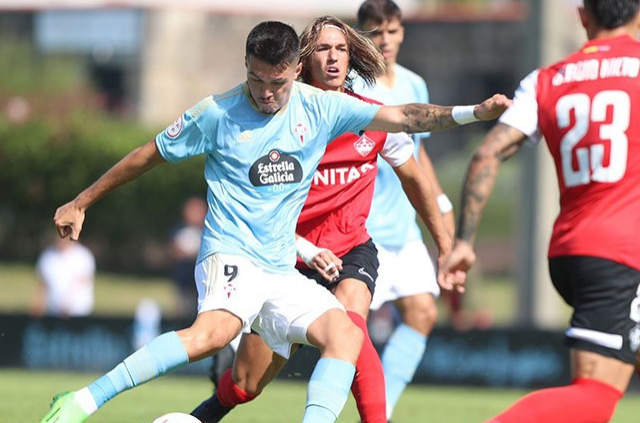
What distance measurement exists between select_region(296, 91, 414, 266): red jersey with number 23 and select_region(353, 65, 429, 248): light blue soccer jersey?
1.24 meters

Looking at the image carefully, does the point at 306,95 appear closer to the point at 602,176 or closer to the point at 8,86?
the point at 602,176

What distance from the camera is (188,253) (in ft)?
58.1

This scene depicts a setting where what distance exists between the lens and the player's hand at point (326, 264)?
21.7ft

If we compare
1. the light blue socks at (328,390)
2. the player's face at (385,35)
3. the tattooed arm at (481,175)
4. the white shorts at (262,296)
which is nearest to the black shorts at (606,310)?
the tattooed arm at (481,175)

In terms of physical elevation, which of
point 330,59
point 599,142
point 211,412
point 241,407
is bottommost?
point 241,407

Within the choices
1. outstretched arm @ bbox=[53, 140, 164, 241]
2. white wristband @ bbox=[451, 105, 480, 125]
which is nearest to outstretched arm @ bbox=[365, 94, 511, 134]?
white wristband @ bbox=[451, 105, 480, 125]

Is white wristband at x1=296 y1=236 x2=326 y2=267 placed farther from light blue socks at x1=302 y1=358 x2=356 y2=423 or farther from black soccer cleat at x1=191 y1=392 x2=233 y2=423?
black soccer cleat at x1=191 y1=392 x2=233 y2=423

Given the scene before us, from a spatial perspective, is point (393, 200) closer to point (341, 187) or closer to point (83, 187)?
point (341, 187)

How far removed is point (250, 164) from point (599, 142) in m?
→ 1.62

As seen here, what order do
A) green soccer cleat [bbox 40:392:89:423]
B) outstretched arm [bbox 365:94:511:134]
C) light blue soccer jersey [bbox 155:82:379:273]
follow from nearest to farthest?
1. green soccer cleat [bbox 40:392:89:423]
2. outstretched arm [bbox 365:94:511:134]
3. light blue soccer jersey [bbox 155:82:379:273]

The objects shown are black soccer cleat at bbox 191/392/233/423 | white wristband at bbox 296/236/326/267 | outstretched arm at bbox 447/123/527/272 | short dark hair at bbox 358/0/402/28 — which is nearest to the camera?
outstretched arm at bbox 447/123/527/272

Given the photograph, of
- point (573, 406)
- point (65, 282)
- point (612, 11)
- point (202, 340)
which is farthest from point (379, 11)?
point (65, 282)

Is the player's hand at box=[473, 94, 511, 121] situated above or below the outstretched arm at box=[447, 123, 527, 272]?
above

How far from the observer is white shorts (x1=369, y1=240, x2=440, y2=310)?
8.08 metres
